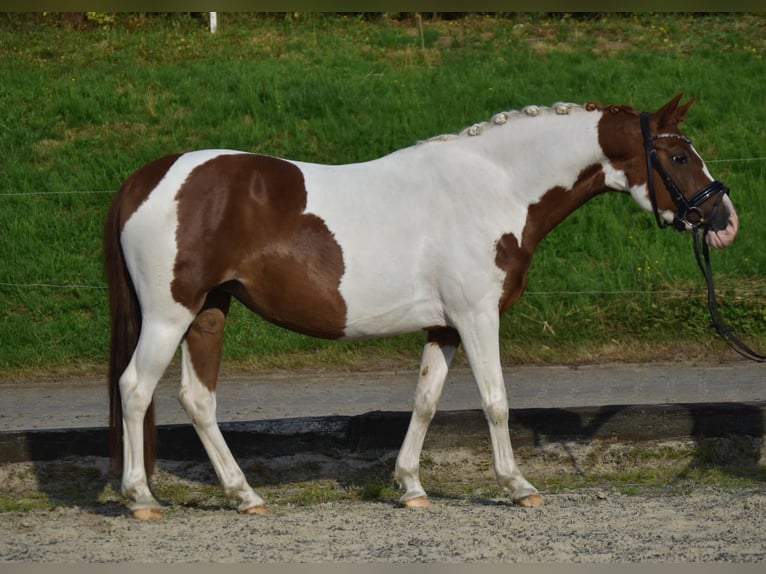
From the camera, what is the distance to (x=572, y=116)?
5645mm

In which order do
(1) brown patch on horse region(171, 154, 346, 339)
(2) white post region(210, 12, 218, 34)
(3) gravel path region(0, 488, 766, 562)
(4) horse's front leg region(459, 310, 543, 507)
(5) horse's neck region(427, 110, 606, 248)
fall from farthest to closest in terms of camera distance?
(2) white post region(210, 12, 218, 34)
(5) horse's neck region(427, 110, 606, 248)
(4) horse's front leg region(459, 310, 543, 507)
(1) brown patch on horse region(171, 154, 346, 339)
(3) gravel path region(0, 488, 766, 562)

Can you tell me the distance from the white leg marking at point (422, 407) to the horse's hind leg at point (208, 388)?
0.73 m

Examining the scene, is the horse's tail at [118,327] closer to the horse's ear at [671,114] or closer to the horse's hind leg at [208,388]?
the horse's hind leg at [208,388]

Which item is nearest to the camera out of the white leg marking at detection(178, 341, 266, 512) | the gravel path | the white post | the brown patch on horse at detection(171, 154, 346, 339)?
the gravel path

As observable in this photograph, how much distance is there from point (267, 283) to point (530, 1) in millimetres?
2654

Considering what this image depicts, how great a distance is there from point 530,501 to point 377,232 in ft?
4.83

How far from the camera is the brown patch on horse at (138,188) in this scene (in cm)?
539

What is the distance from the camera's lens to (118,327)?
219 inches

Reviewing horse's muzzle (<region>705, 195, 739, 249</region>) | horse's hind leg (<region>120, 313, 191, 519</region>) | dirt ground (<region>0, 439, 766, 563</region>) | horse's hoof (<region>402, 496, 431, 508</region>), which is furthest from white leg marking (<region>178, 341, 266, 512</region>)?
horse's muzzle (<region>705, 195, 739, 249</region>)

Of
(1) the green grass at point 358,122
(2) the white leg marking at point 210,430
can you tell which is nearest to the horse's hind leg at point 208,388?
(2) the white leg marking at point 210,430

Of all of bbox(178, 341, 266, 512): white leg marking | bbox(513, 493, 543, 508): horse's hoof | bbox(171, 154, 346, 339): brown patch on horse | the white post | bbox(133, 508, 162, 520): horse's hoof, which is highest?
the white post

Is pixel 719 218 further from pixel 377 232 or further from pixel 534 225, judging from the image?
pixel 377 232

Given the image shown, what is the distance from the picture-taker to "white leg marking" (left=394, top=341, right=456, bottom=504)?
5797 millimetres

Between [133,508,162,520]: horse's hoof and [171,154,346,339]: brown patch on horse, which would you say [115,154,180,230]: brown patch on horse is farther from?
[133,508,162,520]: horse's hoof
